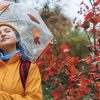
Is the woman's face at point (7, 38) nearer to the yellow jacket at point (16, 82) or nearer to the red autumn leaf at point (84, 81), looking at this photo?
the yellow jacket at point (16, 82)

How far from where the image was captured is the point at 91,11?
5.14m

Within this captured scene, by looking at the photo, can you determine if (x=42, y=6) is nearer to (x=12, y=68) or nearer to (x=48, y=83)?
(x=48, y=83)

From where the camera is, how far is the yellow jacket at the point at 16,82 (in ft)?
11.0

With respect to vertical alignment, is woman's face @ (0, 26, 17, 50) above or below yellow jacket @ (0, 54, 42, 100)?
above

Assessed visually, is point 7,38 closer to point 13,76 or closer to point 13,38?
point 13,38

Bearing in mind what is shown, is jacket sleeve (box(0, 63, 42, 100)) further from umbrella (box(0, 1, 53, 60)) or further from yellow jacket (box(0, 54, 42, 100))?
umbrella (box(0, 1, 53, 60))

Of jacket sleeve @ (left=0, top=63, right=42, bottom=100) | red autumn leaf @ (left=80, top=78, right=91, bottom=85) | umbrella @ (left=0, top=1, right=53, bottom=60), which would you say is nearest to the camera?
jacket sleeve @ (left=0, top=63, right=42, bottom=100)

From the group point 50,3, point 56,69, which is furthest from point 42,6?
point 56,69

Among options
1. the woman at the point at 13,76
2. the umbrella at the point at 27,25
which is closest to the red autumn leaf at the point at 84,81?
the umbrella at the point at 27,25

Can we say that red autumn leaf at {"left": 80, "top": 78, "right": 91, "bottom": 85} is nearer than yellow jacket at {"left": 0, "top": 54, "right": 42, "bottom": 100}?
No

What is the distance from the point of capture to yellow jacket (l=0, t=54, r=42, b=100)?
3.34 m

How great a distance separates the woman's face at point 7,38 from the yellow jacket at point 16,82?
0.54 feet

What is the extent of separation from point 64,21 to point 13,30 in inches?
417

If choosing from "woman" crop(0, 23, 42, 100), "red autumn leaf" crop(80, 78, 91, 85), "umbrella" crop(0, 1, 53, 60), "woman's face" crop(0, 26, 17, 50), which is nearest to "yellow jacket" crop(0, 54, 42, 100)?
"woman" crop(0, 23, 42, 100)
